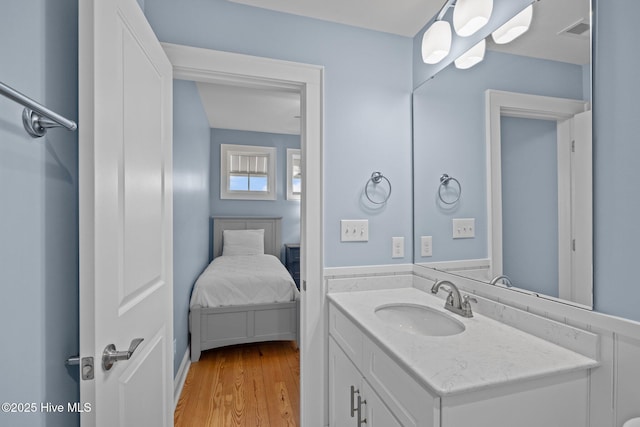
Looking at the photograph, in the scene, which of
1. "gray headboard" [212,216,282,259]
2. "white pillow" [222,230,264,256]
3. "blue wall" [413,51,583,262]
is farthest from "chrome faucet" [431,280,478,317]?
"gray headboard" [212,216,282,259]

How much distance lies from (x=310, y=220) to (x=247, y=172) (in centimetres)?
354

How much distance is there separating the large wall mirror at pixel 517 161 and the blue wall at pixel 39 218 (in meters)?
1.57

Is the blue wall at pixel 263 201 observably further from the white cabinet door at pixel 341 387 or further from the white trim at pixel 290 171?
the white cabinet door at pixel 341 387

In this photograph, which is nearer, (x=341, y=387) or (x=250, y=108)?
(x=341, y=387)

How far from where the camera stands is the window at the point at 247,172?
188 inches

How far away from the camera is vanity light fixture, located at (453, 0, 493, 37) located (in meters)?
1.29

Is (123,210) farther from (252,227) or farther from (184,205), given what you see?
(252,227)

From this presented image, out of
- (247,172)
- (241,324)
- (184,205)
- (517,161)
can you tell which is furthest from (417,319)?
(247,172)

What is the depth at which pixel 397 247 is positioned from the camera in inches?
71.9

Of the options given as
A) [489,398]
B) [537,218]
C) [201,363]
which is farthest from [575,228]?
[201,363]

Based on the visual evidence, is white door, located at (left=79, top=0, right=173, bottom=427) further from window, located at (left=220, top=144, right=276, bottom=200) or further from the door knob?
window, located at (left=220, top=144, right=276, bottom=200)

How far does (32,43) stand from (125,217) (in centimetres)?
48

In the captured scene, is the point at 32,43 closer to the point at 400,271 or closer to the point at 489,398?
the point at 489,398

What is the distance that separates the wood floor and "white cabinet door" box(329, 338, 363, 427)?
0.51 m
